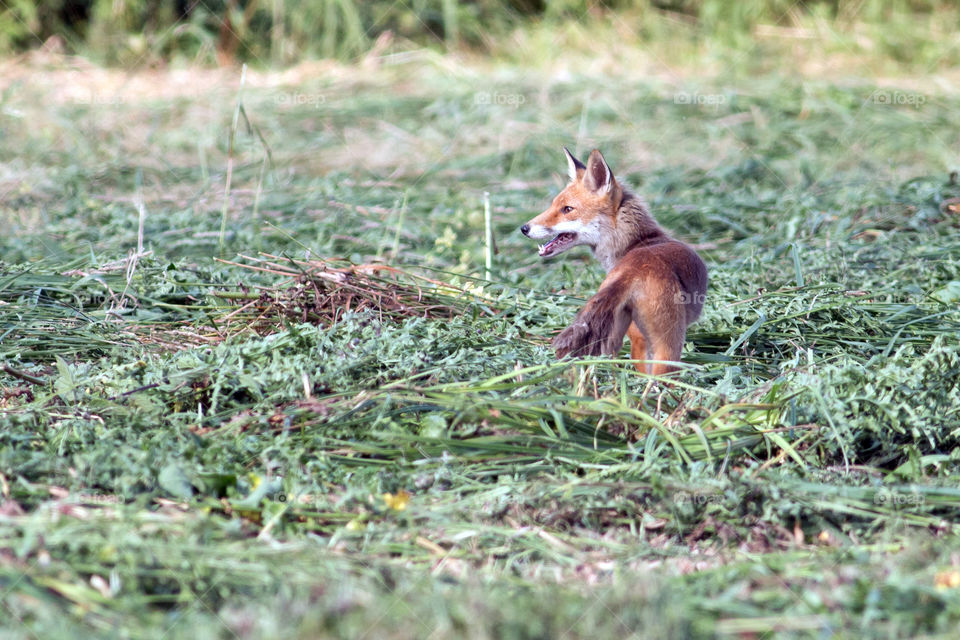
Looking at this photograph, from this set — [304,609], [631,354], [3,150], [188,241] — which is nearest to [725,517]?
[631,354]

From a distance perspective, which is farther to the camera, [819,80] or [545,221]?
[819,80]

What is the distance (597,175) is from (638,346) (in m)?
1.03

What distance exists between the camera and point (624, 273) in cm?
350

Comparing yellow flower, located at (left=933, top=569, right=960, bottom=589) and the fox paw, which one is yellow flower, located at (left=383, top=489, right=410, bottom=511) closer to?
the fox paw

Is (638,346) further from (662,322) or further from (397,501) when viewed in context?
(397,501)

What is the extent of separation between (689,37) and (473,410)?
32.0 feet

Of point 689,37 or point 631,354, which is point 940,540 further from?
point 689,37

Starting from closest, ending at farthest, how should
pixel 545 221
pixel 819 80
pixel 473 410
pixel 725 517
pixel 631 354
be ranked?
pixel 725 517
pixel 473 410
pixel 631 354
pixel 545 221
pixel 819 80

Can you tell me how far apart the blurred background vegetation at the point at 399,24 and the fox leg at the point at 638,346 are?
26.6 ft

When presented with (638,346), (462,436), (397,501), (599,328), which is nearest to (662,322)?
(638,346)

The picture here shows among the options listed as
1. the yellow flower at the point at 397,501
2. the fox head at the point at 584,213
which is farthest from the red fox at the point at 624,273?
the yellow flower at the point at 397,501

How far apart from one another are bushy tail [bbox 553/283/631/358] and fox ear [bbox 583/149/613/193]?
39.1 inches

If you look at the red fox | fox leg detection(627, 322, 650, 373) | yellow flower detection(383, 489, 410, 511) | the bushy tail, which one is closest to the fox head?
the red fox

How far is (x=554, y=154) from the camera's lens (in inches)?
300
